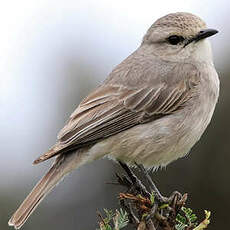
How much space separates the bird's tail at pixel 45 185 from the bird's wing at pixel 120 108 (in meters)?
0.14

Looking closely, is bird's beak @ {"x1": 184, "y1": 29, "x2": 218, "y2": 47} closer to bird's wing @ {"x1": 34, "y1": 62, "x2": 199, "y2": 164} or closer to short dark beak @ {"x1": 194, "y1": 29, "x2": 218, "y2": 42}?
short dark beak @ {"x1": 194, "y1": 29, "x2": 218, "y2": 42}

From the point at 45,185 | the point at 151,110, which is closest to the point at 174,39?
the point at 151,110

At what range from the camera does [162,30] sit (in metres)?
7.73

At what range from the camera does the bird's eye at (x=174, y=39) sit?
24.8ft

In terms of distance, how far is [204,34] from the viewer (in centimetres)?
735

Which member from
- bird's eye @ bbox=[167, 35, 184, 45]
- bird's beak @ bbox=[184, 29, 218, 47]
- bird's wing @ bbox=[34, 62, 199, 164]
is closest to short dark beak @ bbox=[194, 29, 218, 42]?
bird's beak @ bbox=[184, 29, 218, 47]

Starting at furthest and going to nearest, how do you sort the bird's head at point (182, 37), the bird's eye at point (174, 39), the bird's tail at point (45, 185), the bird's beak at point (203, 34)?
1. the bird's eye at point (174, 39)
2. the bird's head at point (182, 37)
3. the bird's beak at point (203, 34)
4. the bird's tail at point (45, 185)

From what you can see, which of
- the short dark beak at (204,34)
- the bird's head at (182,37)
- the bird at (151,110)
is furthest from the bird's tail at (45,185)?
the short dark beak at (204,34)

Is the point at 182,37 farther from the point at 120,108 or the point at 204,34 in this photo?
the point at 120,108

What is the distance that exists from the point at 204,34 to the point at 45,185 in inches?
91.8

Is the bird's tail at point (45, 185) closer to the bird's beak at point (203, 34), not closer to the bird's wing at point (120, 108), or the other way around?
the bird's wing at point (120, 108)

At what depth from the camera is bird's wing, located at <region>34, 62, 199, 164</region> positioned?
6.89m

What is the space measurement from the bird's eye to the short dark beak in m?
0.20

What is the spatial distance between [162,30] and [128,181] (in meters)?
1.97
